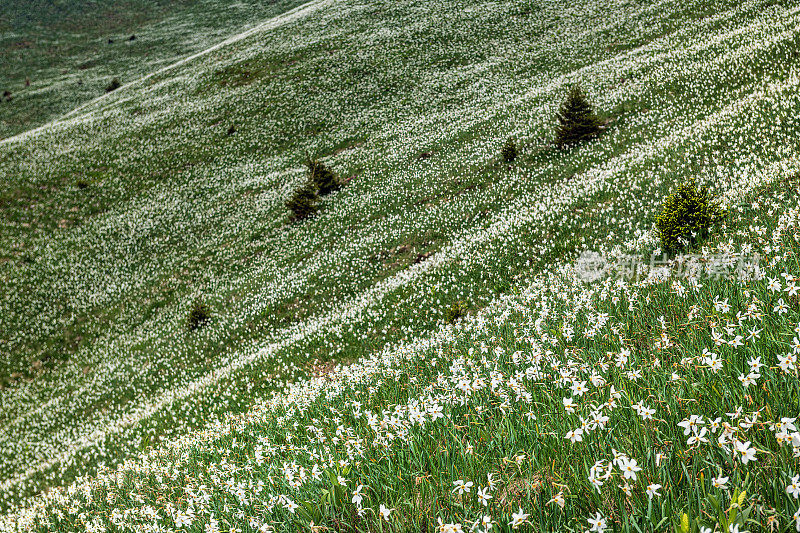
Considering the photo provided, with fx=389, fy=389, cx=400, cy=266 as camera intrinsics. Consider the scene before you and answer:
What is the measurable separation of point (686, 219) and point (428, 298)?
7303 millimetres

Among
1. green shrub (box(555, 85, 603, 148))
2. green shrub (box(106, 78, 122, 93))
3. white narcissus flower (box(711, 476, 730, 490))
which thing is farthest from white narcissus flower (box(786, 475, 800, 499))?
green shrub (box(106, 78, 122, 93))

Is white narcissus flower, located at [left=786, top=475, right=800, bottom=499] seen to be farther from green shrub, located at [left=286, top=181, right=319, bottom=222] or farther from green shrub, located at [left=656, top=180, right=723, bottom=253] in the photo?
green shrub, located at [left=286, top=181, right=319, bottom=222]

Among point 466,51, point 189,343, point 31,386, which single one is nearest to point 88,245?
point 31,386

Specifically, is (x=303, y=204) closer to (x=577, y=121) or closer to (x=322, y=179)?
(x=322, y=179)

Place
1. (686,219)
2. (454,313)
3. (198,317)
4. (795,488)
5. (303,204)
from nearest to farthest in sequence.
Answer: (795,488) → (686,219) → (454,313) → (198,317) → (303,204)

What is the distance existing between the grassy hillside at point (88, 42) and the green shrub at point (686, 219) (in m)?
95.7

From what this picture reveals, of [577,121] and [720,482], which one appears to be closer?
[720,482]

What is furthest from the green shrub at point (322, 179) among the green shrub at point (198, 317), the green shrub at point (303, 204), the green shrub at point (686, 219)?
the green shrub at point (686, 219)

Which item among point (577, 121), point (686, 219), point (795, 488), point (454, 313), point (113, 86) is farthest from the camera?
point (113, 86)

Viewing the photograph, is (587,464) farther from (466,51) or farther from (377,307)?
(466,51)

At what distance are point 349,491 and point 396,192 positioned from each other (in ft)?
72.2

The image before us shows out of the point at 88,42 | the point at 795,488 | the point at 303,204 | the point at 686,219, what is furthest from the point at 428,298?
the point at 88,42

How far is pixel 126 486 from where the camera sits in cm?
651

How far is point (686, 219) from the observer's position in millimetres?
8008
